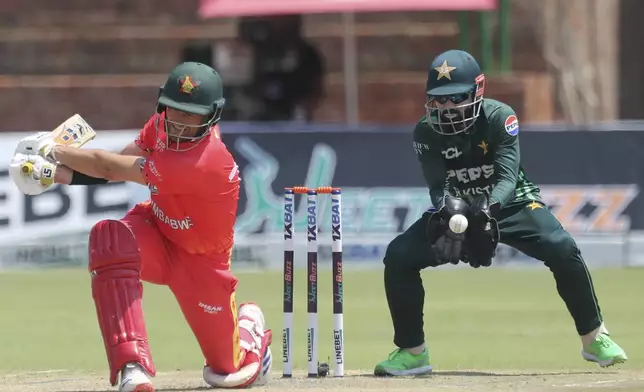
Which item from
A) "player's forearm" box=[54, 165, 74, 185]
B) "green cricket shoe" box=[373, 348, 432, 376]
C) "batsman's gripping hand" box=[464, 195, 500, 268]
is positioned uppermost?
"player's forearm" box=[54, 165, 74, 185]

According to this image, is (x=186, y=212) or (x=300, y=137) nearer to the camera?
(x=186, y=212)

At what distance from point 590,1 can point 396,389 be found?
15368 millimetres

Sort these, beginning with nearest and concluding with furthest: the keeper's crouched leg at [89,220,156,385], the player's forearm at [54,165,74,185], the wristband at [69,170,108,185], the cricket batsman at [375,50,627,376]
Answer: the keeper's crouched leg at [89,220,156,385] → the player's forearm at [54,165,74,185] → the wristband at [69,170,108,185] → the cricket batsman at [375,50,627,376]

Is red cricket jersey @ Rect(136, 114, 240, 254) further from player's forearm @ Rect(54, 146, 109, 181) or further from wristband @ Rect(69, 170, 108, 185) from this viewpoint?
wristband @ Rect(69, 170, 108, 185)

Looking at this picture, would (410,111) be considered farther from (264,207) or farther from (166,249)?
(166,249)

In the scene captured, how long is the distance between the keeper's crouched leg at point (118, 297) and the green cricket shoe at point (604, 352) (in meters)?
2.68

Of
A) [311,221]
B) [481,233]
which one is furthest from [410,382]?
[311,221]

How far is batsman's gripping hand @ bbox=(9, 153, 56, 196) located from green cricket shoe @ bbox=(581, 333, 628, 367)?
3.29 m

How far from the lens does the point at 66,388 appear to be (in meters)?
7.95

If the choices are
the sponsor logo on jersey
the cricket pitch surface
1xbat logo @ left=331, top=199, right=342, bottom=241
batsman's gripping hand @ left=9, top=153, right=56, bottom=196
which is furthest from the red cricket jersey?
the sponsor logo on jersey

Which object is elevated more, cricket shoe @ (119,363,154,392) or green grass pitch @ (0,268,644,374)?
cricket shoe @ (119,363,154,392)

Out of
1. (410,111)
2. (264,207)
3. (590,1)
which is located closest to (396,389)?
(264,207)

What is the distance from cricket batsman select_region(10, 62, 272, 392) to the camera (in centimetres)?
725

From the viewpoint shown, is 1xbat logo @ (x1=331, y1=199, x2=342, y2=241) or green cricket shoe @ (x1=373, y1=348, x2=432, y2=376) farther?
green cricket shoe @ (x1=373, y1=348, x2=432, y2=376)
